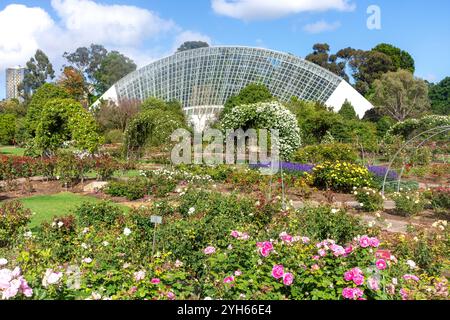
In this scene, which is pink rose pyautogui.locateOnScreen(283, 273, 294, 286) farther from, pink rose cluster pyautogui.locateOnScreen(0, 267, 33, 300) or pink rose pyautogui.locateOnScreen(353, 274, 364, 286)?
pink rose cluster pyautogui.locateOnScreen(0, 267, 33, 300)

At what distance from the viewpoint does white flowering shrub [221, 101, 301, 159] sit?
17469 millimetres

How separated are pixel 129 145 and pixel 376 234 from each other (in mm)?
14236

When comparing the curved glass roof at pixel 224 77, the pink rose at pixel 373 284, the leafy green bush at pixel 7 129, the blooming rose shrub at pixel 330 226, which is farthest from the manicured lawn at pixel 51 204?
the leafy green bush at pixel 7 129

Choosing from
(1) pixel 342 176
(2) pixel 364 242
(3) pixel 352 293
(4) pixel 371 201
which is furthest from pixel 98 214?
(1) pixel 342 176

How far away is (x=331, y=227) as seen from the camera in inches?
Result: 225

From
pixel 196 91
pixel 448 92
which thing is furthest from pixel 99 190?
pixel 448 92

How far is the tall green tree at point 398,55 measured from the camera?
5019 cm

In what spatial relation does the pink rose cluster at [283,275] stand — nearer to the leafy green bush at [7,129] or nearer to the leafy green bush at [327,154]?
the leafy green bush at [327,154]

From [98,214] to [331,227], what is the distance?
133 inches

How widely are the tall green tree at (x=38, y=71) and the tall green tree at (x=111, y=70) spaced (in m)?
6.91

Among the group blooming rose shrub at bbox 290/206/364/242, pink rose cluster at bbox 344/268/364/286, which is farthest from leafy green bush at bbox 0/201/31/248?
pink rose cluster at bbox 344/268/364/286

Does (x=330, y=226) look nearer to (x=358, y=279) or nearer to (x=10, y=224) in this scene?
(x=358, y=279)

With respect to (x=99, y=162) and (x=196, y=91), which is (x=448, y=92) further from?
(x=99, y=162)

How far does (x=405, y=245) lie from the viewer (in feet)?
17.8
